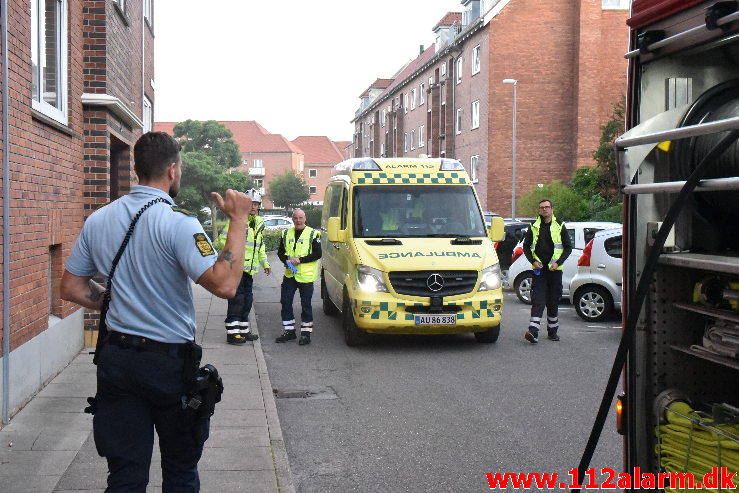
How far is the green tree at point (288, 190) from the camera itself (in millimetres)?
98875

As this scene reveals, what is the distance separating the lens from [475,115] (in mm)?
44656

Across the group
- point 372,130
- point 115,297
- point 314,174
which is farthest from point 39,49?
point 314,174

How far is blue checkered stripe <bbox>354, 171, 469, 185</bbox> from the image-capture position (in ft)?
39.5

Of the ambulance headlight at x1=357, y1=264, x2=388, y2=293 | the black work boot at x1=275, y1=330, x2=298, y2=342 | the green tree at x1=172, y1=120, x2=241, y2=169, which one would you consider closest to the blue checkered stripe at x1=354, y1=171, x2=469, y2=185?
the ambulance headlight at x1=357, y1=264, x2=388, y2=293

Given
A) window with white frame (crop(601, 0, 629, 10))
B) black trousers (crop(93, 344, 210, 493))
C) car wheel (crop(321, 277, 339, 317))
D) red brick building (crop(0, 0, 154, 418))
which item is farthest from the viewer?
window with white frame (crop(601, 0, 629, 10))

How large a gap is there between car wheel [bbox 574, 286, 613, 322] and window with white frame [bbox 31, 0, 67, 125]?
27.9 ft

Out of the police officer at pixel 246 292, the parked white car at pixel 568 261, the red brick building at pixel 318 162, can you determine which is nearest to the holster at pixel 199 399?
the police officer at pixel 246 292

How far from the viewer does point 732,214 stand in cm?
324

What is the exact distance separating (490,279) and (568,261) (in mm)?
4888

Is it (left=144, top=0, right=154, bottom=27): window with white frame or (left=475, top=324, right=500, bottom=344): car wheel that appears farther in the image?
(left=144, top=0, right=154, bottom=27): window with white frame

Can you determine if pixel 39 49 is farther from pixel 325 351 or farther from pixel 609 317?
pixel 609 317

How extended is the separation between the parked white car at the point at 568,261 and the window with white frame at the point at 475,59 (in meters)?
29.1

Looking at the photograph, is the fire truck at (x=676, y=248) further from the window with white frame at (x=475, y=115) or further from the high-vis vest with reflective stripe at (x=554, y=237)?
the window with white frame at (x=475, y=115)

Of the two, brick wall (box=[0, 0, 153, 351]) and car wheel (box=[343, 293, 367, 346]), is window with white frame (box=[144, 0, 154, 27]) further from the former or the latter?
car wheel (box=[343, 293, 367, 346])
